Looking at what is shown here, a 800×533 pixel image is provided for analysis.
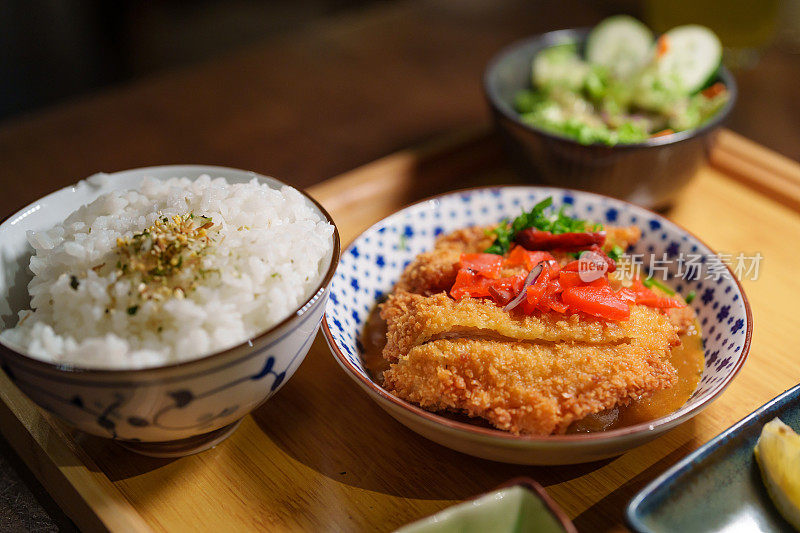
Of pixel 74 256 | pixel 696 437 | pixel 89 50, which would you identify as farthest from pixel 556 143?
pixel 89 50

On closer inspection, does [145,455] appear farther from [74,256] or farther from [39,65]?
[39,65]

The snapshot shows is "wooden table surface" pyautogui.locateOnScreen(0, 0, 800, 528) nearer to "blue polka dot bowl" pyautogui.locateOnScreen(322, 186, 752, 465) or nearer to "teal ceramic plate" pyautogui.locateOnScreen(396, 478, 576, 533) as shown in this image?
"blue polka dot bowl" pyautogui.locateOnScreen(322, 186, 752, 465)

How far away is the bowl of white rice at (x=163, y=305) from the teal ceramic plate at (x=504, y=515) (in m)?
0.52

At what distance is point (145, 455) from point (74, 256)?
0.55m

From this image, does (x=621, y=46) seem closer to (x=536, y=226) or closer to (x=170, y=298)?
(x=536, y=226)

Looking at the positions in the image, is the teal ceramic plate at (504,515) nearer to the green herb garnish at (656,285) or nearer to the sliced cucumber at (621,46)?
the green herb garnish at (656,285)

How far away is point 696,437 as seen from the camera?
186 centimetres

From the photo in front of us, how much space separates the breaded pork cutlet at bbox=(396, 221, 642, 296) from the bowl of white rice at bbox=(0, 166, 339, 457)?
16.5 inches

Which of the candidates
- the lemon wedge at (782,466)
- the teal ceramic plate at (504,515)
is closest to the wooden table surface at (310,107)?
the teal ceramic plate at (504,515)

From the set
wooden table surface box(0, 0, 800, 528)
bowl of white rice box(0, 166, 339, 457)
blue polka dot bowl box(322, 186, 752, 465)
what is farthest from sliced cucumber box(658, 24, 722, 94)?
bowl of white rice box(0, 166, 339, 457)

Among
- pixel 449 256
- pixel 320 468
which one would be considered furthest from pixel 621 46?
pixel 320 468

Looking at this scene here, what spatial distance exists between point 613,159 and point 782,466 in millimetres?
1369

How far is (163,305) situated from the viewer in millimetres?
1519

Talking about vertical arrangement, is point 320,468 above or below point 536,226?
below
